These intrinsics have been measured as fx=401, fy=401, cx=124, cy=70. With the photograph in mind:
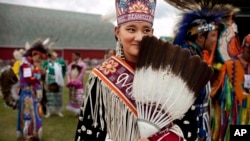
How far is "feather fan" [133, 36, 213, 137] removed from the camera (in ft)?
6.33

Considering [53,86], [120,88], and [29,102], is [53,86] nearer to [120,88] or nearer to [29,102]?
[29,102]

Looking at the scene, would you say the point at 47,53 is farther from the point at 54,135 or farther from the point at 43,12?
the point at 43,12

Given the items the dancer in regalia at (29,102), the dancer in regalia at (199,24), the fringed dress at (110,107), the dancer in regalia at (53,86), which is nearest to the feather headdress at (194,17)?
the dancer in regalia at (199,24)

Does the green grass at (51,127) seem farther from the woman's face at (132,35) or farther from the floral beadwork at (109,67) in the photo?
the woman's face at (132,35)

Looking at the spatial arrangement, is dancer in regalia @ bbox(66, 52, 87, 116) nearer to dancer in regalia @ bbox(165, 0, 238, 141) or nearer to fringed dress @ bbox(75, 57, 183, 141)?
dancer in regalia @ bbox(165, 0, 238, 141)

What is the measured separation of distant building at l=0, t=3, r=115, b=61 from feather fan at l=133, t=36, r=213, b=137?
82.4 feet

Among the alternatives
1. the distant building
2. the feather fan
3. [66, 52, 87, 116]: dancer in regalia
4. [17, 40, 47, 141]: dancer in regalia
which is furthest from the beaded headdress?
the distant building

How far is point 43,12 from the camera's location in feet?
117

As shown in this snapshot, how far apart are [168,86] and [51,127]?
627 cm

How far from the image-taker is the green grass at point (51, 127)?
6.96m

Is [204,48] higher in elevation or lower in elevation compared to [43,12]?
lower

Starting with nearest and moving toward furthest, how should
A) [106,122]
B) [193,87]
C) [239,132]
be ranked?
[193,87]
[106,122]
[239,132]

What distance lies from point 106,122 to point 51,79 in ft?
23.4

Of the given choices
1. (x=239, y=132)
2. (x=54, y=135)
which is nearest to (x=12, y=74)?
(x=54, y=135)
